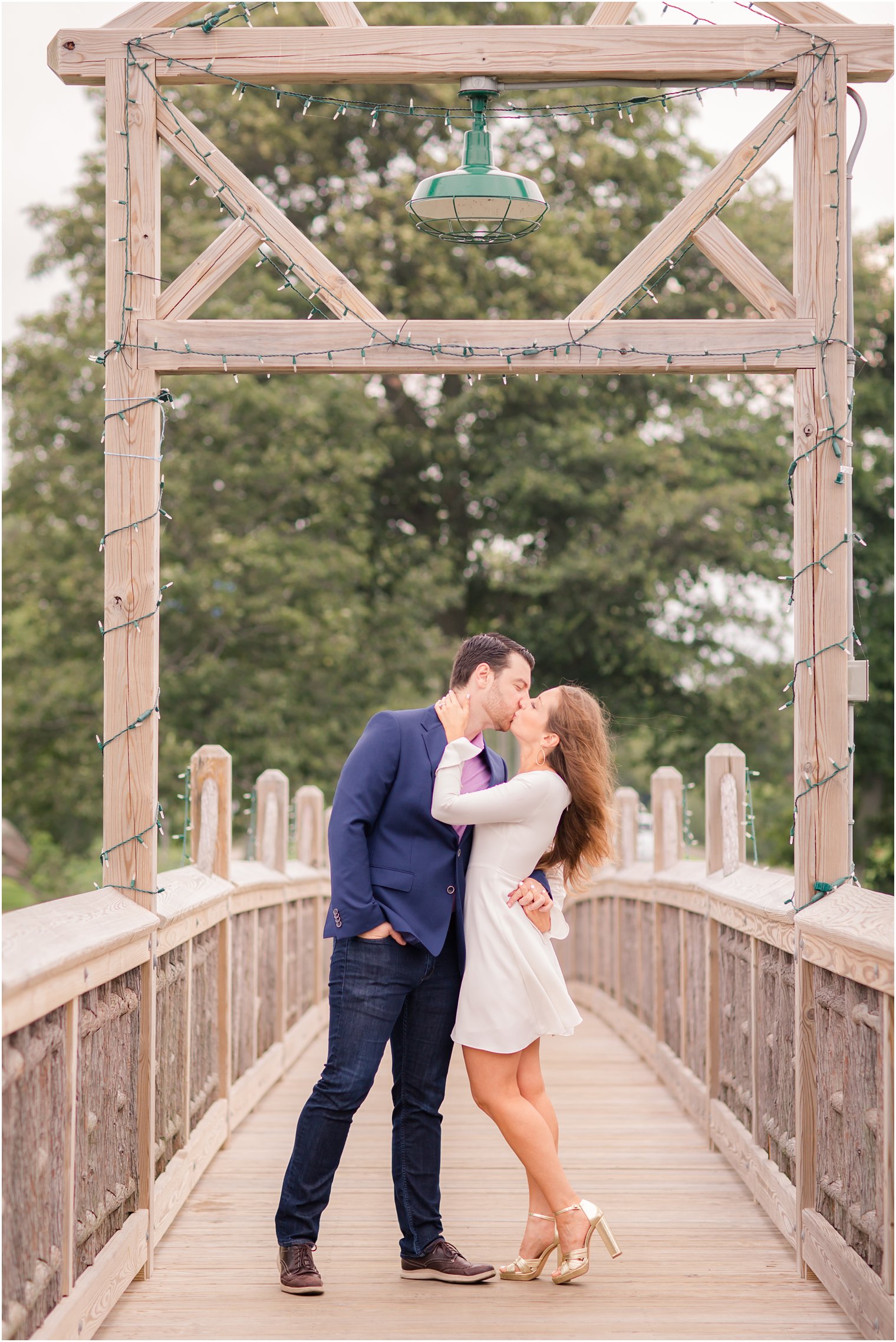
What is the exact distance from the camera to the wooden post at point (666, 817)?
26.5 feet

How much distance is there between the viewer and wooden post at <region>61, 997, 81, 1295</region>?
10.5 ft

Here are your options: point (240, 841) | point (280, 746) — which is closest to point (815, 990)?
point (280, 746)

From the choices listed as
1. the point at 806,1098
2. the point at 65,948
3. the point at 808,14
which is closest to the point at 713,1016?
the point at 806,1098

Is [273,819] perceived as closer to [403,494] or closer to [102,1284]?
[102,1284]

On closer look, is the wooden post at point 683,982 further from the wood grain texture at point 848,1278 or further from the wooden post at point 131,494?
the wooden post at point 131,494

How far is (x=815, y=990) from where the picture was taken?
4113 millimetres

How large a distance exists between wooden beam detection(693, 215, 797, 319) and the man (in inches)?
53.2

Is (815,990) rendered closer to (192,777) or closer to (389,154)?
(192,777)

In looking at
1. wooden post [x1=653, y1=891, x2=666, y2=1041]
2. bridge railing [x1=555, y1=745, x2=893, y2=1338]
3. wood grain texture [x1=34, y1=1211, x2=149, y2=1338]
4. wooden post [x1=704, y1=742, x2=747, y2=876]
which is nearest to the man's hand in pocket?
wood grain texture [x1=34, y1=1211, x2=149, y2=1338]

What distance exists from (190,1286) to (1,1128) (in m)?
1.49

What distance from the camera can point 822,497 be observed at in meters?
4.41

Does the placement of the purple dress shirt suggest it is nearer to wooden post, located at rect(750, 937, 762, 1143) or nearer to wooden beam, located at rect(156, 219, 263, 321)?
wooden post, located at rect(750, 937, 762, 1143)

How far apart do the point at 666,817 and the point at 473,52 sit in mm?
4722

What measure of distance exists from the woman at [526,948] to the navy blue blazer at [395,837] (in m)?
0.08
